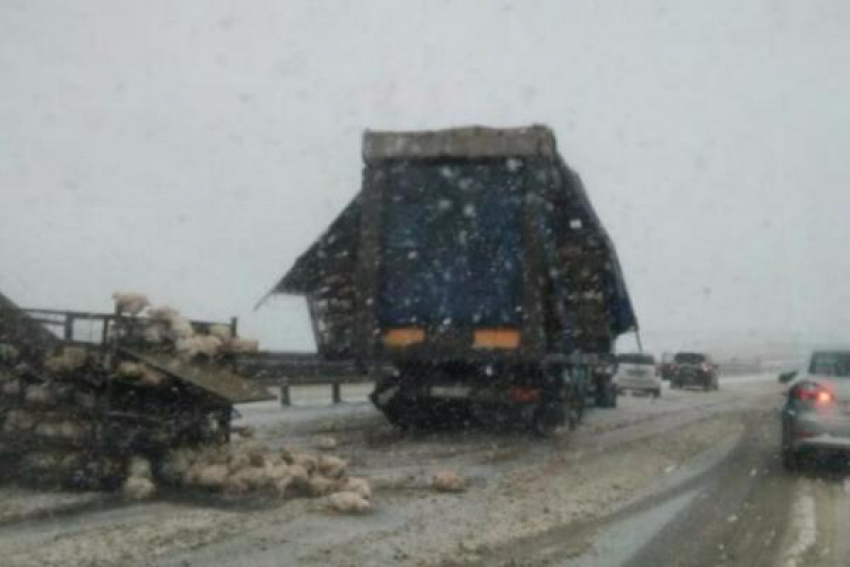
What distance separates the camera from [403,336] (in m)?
13.4

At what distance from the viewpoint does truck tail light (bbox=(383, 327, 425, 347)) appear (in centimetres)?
1333

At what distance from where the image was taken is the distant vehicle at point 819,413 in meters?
10.8

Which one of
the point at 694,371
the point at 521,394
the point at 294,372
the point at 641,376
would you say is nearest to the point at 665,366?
the point at 694,371

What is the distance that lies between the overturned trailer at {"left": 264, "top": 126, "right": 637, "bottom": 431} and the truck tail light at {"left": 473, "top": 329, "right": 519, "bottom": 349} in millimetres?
15

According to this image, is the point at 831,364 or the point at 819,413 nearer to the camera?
the point at 819,413

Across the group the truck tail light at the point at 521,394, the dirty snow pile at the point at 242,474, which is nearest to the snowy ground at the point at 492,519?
the dirty snow pile at the point at 242,474

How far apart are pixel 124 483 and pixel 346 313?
20.7 feet

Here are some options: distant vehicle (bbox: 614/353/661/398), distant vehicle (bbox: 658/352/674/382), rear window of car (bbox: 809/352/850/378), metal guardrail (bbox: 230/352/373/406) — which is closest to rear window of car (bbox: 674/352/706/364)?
distant vehicle (bbox: 658/352/674/382)

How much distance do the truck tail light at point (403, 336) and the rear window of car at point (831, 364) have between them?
503cm

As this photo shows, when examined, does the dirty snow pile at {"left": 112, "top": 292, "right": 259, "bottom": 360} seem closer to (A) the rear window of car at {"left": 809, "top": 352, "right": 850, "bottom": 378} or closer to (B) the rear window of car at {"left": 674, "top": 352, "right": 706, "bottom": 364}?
(A) the rear window of car at {"left": 809, "top": 352, "right": 850, "bottom": 378}

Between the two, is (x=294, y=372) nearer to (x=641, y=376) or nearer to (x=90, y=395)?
(x=90, y=395)

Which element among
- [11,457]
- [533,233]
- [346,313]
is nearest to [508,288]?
[533,233]

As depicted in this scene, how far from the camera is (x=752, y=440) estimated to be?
1570 cm

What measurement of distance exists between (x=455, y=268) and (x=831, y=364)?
16.0 ft
